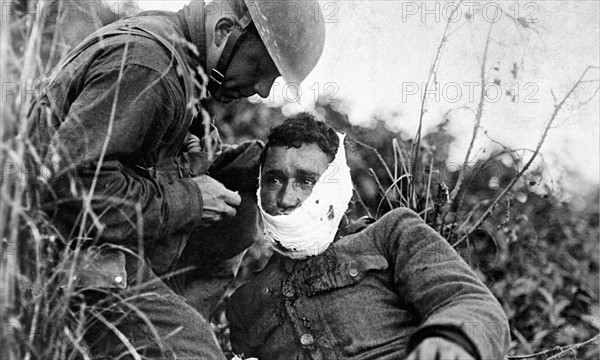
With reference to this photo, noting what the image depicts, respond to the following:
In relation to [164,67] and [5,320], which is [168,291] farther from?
[5,320]

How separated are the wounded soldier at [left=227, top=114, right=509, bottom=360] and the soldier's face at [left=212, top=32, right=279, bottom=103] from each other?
21 cm

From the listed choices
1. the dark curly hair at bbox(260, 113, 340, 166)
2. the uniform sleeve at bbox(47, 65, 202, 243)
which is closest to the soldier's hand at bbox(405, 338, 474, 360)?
the uniform sleeve at bbox(47, 65, 202, 243)

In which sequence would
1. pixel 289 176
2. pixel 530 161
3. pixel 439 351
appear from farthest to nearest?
pixel 530 161 → pixel 289 176 → pixel 439 351

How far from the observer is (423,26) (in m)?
4.79

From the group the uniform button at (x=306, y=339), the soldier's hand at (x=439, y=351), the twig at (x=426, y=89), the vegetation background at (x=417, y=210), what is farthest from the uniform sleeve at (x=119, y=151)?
the twig at (x=426, y=89)

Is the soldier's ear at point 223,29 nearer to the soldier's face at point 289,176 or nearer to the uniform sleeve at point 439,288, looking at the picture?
the soldier's face at point 289,176

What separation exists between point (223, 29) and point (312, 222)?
858mm

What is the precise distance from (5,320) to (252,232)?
1959mm

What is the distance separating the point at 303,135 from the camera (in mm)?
3756

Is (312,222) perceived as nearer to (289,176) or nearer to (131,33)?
(289,176)

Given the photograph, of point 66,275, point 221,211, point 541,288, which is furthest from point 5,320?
Result: point 541,288

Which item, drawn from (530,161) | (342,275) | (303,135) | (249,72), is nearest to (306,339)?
(342,275)

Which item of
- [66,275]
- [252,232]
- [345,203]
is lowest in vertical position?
[252,232]

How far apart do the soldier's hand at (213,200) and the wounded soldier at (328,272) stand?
0.20m
